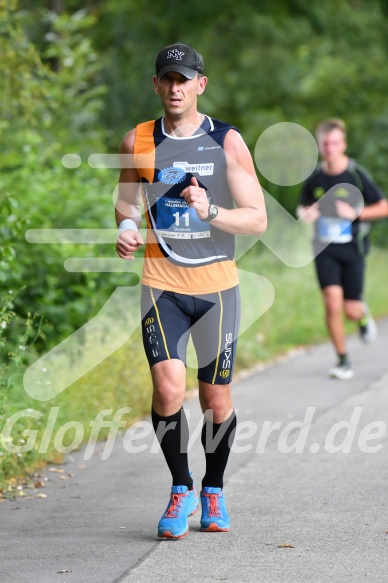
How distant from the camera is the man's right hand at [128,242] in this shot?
5566 millimetres

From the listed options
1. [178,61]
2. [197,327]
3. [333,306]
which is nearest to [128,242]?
[197,327]

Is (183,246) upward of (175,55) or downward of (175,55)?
downward

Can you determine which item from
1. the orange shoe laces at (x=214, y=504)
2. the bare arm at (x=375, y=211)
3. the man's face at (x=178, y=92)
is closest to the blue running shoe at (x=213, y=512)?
the orange shoe laces at (x=214, y=504)

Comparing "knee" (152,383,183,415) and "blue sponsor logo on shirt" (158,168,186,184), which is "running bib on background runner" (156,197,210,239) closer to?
"blue sponsor logo on shirt" (158,168,186,184)

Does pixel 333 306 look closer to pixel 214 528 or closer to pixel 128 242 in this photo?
pixel 214 528

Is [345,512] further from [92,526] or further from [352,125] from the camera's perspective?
[352,125]

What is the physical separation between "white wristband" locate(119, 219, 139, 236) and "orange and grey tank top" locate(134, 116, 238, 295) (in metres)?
0.08

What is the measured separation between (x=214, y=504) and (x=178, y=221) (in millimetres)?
1335

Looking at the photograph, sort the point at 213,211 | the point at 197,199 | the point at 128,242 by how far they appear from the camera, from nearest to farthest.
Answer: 1. the point at 197,199
2. the point at 213,211
3. the point at 128,242

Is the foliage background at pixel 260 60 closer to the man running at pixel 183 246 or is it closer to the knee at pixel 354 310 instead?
the knee at pixel 354 310

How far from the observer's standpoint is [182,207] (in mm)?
5625

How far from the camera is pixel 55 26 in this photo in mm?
17531

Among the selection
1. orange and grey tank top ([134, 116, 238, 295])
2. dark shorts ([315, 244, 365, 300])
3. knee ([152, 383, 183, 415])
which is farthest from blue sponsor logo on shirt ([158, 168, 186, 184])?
dark shorts ([315, 244, 365, 300])

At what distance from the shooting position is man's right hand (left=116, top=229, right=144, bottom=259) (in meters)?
5.57
